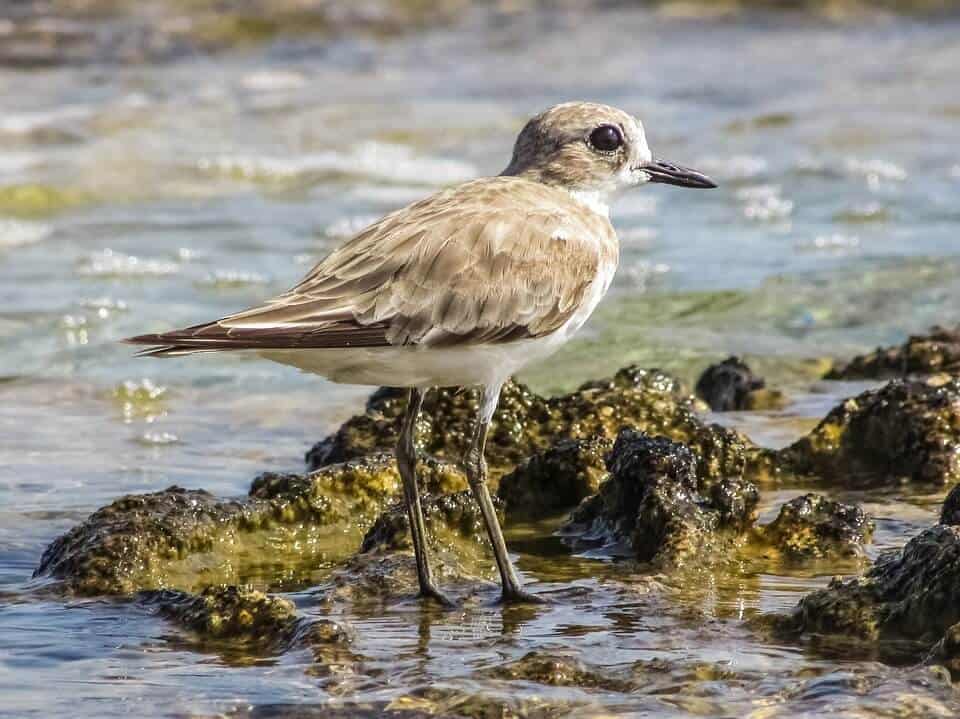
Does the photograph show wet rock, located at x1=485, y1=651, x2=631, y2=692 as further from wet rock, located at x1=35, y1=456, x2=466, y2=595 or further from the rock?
the rock

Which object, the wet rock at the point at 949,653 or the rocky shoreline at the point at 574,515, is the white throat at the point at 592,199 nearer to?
the rocky shoreline at the point at 574,515

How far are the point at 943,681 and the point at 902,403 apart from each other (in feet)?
9.15

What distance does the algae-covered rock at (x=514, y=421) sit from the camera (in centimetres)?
780

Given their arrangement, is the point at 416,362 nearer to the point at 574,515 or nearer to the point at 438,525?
the point at 438,525

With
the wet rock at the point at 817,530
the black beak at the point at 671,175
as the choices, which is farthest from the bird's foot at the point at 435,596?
the black beak at the point at 671,175

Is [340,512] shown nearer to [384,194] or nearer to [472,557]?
[472,557]

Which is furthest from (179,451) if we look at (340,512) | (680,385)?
(680,385)

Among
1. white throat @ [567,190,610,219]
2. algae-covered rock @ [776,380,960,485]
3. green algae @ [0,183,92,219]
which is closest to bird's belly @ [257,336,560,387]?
white throat @ [567,190,610,219]

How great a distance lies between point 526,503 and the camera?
743 centimetres

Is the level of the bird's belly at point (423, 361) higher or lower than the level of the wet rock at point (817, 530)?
higher

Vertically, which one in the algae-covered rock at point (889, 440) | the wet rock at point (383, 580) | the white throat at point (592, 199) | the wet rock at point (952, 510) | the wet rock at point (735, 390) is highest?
the white throat at point (592, 199)

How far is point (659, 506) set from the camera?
261 inches

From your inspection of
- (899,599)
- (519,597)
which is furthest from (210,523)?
(899,599)

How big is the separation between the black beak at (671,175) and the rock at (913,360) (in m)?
1.81
